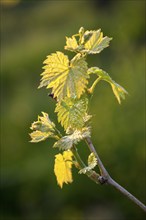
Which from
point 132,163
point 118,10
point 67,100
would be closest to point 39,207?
point 132,163

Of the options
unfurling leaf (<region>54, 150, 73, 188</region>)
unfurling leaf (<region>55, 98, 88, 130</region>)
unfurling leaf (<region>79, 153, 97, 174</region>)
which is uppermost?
unfurling leaf (<region>55, 98, 88, 130</region>)

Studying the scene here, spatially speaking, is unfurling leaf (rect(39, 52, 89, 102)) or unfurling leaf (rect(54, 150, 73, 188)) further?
unfurling leaf (rect(54, 150, 73, 188))

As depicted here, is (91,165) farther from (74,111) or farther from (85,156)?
(85,156)

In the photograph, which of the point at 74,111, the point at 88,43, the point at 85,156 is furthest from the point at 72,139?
the point at 85,156

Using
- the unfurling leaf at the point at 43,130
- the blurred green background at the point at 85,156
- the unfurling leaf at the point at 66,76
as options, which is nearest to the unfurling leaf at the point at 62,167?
the unfurling leaf at the point at 43,130

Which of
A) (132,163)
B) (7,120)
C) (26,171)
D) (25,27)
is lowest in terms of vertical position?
(132,163)

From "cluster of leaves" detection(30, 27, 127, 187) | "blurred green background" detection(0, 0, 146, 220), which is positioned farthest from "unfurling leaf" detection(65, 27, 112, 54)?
"blurred green background" detection(0, 0, 146, 220)

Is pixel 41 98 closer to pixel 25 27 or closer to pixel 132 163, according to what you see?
pixel 132 163

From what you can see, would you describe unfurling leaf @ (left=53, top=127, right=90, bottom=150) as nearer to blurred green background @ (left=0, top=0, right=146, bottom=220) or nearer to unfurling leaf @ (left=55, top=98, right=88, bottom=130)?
unfurling leaf @ (left=55, top=98, right=88, bottom=130)
